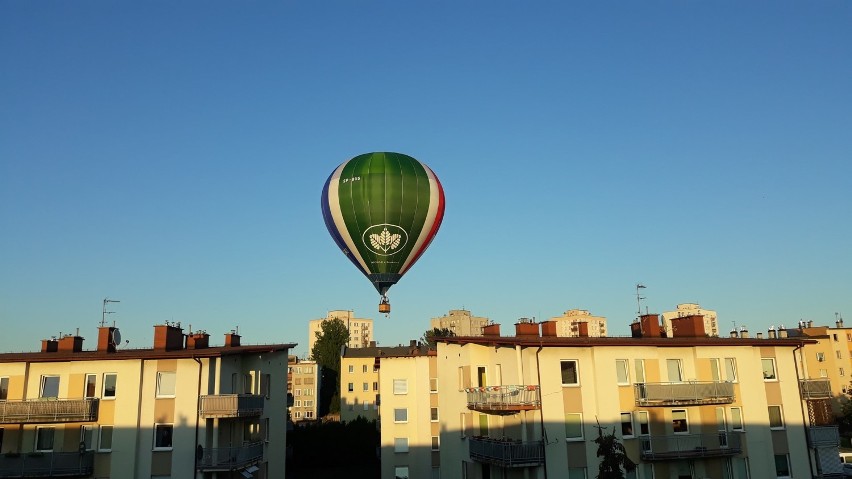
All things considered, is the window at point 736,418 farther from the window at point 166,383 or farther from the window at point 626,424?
the window at point 166,383

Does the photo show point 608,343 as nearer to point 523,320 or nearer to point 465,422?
point 523,320

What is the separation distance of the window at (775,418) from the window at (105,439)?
116 feet

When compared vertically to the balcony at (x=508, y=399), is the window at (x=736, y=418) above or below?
below

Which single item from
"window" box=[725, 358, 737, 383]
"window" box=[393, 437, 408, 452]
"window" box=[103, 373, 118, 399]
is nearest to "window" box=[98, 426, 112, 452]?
"window" box=[103, 373, 118, 399]

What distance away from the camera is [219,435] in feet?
117

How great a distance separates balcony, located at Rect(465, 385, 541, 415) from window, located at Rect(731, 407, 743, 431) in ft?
36.9

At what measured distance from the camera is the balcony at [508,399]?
1278 inches

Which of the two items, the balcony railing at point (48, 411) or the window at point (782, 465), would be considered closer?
the balcony railing at point (48, 411)

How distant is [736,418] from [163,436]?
3047 cm

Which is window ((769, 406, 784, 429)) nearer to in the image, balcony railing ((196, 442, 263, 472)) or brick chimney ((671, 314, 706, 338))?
brick chimney ((671, 314, 706, 338))

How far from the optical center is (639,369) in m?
34.7

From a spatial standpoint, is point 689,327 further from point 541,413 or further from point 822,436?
point 541,413

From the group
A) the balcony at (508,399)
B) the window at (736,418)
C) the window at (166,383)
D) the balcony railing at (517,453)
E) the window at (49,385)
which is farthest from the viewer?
the window at (736,418)

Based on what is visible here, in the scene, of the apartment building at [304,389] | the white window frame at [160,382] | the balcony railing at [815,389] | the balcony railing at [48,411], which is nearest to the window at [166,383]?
the white window frame at [160,382]
